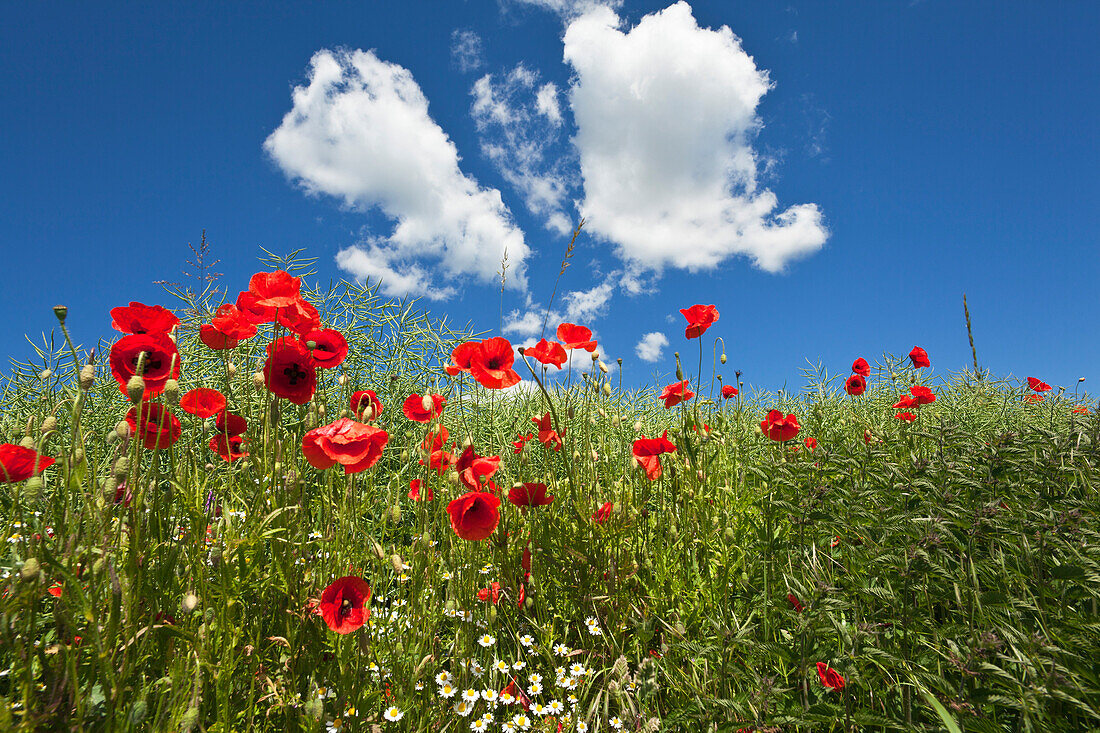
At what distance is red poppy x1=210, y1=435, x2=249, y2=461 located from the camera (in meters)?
2.00

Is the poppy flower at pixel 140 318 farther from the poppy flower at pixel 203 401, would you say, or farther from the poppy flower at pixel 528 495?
the poppy flower at pixel 528 495

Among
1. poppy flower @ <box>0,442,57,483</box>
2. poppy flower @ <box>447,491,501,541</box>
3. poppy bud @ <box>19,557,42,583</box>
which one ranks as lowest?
poppy bud @ <box>19,557,42,583</box>

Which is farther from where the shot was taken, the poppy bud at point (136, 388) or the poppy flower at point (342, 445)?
the poppy flower at point (342, 445)

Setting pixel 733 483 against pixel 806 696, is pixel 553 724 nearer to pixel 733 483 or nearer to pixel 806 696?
pixel 806 696

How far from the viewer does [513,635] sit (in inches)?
85.0

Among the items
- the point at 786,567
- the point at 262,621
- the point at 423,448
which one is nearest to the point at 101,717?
the point at 262,621

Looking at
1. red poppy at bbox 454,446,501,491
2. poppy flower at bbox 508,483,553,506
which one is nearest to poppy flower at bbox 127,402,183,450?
red poppy at bbox 454,446,501,491

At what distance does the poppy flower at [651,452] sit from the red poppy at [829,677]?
935 mm

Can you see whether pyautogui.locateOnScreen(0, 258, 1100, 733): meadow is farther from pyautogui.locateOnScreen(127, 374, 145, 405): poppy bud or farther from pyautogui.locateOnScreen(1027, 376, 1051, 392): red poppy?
pyautogui.locateOnScreen(1027, 376, 1051, 392): red poppy

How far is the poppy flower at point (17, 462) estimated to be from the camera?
1356mm

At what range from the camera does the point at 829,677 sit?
1.56 meters

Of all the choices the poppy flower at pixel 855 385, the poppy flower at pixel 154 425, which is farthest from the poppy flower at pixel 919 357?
the poppy flower at pixel 154 425

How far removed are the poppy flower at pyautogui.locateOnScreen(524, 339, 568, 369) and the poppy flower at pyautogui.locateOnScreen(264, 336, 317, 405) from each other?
876 mm

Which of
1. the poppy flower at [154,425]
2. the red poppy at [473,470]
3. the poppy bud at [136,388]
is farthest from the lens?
the red poppy at [473,470]
